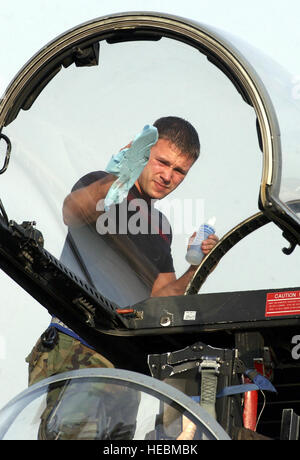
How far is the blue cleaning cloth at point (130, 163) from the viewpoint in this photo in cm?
560

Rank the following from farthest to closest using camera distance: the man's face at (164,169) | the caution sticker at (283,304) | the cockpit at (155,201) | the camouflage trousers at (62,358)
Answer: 1. the camouflage trousers at (62,358)
2. the man's face at (164,169)
3. the cockpit at (155,201)
4. the caution sticker at (283,304)

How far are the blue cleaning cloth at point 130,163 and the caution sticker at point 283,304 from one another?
1.01m

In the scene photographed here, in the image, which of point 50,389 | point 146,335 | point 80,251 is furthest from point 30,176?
point 50,389

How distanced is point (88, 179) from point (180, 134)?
1.80 ft

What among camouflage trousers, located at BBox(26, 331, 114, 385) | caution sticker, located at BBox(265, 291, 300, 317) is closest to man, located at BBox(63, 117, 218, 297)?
caution sticker, located at BBox(265, 291, 300, 317)

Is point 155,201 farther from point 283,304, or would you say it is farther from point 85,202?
point 283,304

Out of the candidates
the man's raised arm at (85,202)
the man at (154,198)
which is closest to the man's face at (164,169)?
the man at (154,198)

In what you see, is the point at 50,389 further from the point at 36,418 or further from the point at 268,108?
the point at 268,108

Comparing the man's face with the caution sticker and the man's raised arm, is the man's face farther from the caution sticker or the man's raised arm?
the caution sticker

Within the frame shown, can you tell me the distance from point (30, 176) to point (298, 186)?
59.4 inches

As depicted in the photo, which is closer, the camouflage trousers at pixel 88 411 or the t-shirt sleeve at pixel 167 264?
the camouflage trousers at pixel 88 411

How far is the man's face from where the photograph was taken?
5.56m

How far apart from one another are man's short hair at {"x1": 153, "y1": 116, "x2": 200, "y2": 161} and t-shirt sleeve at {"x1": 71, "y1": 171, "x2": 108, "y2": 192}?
1.25 ft

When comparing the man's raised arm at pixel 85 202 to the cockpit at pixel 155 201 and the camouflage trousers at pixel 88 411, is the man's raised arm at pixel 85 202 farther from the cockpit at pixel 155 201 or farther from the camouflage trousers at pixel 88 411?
the camouflage trousers at pixel 88 411
